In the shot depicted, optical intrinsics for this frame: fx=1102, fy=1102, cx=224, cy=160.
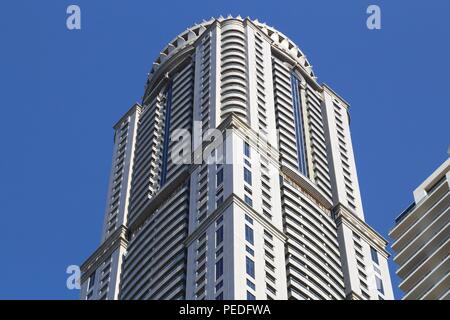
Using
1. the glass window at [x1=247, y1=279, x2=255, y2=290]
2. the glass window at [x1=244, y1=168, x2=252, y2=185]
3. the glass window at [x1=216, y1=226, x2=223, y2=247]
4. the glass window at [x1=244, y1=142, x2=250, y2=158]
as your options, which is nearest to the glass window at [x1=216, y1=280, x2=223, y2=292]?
the glass window at [x1=247, y1=279, x2=255, y2=290]

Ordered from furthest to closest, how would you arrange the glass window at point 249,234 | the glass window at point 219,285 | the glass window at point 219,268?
1. the glass window at point 249,234
2. the glass window at point 219,268
3. the glass window at point 219,285

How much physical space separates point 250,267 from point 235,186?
50.5 ft

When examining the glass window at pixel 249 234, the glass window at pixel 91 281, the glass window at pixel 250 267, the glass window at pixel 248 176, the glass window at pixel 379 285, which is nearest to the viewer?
the glass window at pixel 250 267

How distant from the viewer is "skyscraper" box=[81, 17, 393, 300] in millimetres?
130750

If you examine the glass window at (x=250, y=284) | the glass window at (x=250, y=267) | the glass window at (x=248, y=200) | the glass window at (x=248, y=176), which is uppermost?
the glass window at (x=248, y=176)

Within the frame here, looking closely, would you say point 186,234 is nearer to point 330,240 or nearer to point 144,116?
point 330,240

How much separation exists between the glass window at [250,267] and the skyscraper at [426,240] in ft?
88.7

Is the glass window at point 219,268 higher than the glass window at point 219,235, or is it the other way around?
the glass window at point 219,235

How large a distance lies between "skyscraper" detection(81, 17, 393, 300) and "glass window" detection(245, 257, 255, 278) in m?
0.32

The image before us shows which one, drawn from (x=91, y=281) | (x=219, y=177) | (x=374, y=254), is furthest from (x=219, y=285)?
(x=91, y=281)

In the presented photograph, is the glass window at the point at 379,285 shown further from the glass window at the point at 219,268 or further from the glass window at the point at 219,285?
the glass window at the point at 219,285

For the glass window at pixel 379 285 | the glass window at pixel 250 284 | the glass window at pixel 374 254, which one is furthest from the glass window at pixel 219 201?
the glass window at pixel 374 254

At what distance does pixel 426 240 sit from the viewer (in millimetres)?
94938

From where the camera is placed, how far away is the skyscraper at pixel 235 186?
429 ft
